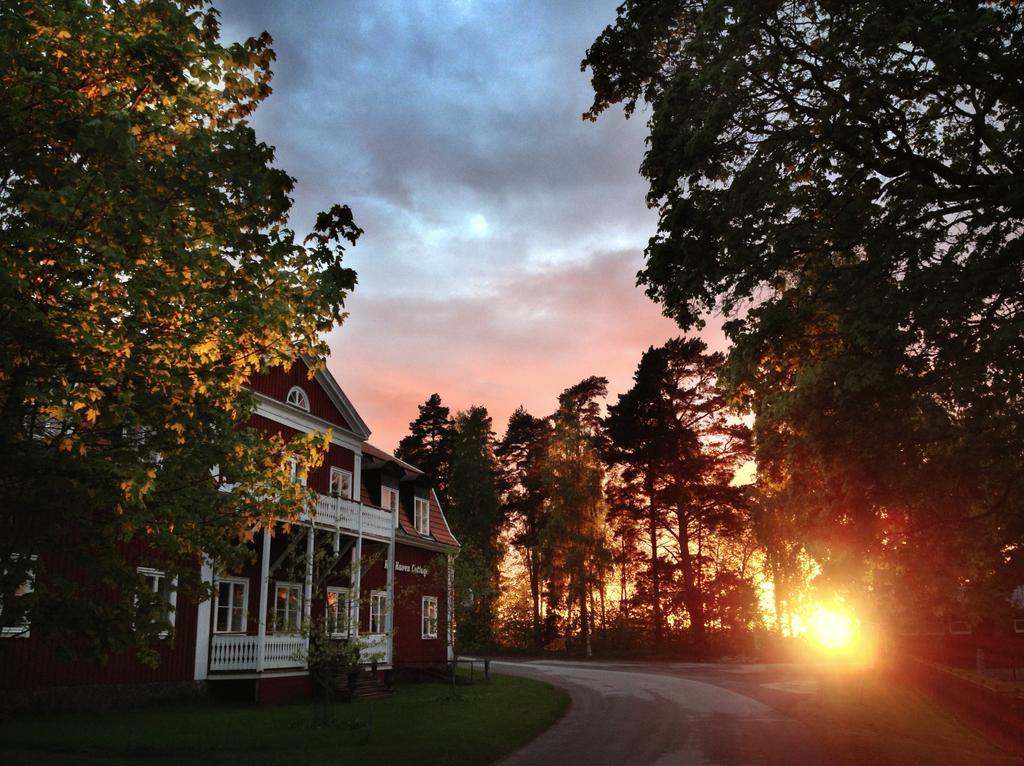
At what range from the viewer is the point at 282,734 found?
15.4 metres

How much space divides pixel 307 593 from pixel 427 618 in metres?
11.7

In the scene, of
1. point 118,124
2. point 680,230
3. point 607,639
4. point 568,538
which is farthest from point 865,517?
point 607,639

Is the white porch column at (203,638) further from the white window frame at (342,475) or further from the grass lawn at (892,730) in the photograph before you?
the grass lawn at (892,730)

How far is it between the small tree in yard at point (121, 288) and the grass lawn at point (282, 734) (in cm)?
388

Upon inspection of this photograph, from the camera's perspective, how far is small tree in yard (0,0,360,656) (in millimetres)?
7402

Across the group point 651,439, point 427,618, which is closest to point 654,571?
point 651,439

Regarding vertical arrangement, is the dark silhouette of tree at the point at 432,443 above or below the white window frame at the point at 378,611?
above

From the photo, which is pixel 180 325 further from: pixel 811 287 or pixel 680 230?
pixel 811 287

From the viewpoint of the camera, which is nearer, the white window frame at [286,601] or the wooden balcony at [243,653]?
the wooden balcony at [243,653]

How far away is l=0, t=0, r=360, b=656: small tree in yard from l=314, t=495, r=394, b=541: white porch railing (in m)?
14.0

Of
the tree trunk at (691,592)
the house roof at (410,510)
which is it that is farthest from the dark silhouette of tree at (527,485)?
the house roof at (410,510)

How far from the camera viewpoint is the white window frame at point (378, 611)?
2906 centimetres

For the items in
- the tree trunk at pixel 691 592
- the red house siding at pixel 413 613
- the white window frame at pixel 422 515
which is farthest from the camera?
the tree trunk at pixel 691 592

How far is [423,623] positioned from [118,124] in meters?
28.3
